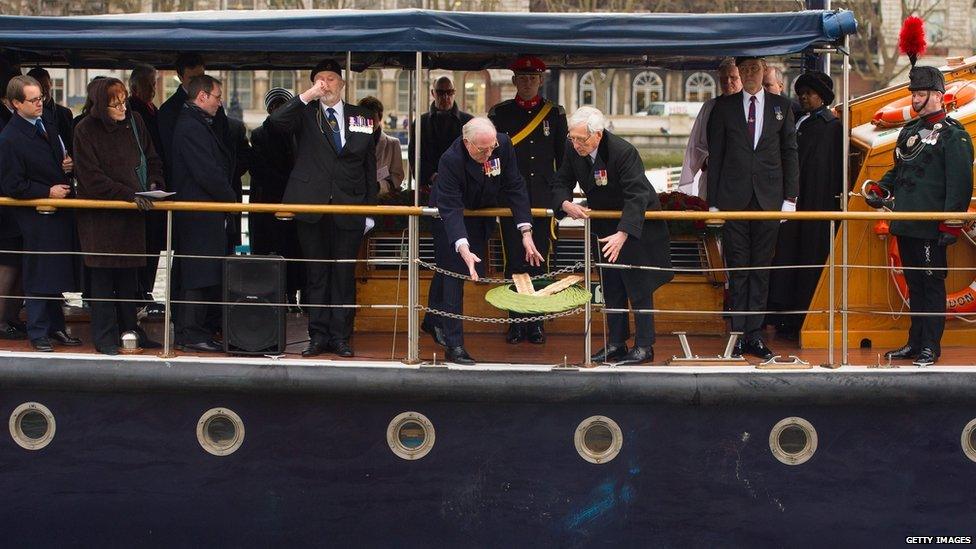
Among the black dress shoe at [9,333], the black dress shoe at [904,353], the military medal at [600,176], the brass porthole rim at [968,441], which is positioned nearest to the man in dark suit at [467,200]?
the military medal at [600,176]

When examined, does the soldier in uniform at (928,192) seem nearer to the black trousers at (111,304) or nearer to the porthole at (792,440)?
the porthole at (792,440)

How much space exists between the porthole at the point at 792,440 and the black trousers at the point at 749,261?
903 mm

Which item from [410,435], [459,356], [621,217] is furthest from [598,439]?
[621,217]

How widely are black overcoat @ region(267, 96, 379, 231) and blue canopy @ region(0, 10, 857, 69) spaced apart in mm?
487

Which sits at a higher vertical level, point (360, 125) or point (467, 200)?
point (360, 125)

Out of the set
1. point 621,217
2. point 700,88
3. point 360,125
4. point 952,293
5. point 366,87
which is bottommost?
point 952,293

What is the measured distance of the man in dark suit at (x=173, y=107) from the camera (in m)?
8.91

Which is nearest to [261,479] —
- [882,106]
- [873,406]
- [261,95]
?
[873,406]

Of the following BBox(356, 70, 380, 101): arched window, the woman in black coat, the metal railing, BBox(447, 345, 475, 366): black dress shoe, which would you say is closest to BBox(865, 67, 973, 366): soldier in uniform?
the metal railing

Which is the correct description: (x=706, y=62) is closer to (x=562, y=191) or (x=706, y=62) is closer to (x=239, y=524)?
(x=562, y=191)

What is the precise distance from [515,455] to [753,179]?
7.55 feet

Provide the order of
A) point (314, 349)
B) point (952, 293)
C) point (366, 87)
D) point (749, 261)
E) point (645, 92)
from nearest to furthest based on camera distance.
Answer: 1. point (314, 349)
2. point (749, 261)
3. point (952, 293)
4. point (366, 87)
5. point (645, 92)

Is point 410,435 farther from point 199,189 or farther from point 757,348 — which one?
point 757,348

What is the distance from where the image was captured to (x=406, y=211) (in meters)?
7.68
